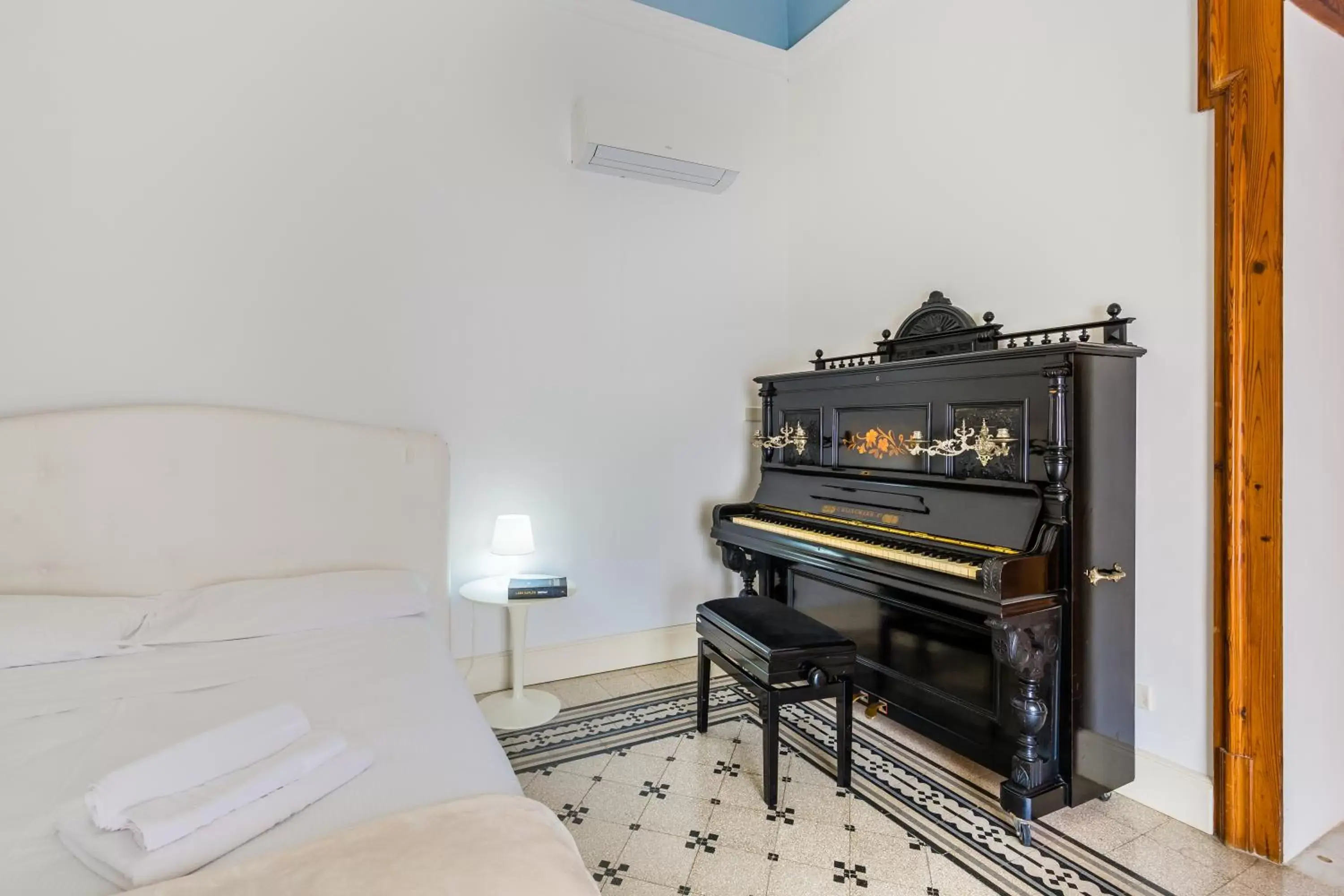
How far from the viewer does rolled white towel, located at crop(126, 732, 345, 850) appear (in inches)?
40.6

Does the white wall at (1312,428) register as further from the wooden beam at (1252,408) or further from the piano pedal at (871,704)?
the piano pedal at (871,704)

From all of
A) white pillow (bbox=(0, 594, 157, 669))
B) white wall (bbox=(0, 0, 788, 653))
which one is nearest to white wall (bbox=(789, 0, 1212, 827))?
white wall (bbox=(0, 0, 788, 653))

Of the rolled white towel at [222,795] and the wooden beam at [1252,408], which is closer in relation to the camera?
the rolled white towel at [222,795]

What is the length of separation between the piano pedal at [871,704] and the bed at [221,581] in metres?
1.54

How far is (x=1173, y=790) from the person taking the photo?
2033 mm

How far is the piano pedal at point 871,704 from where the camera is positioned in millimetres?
2525

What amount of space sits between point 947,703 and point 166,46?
3.72 metres

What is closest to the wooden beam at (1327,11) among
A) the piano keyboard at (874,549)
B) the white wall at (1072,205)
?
the white wall at (1072,205)

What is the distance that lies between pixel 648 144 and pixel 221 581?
2501 millimetres

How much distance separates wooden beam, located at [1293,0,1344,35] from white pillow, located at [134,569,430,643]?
334 cm

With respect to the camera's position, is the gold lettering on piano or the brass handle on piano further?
the gold lettering on piano

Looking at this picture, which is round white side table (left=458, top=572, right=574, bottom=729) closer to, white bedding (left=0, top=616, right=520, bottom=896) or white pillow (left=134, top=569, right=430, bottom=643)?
white pillow (left=134, top=569, right=430, bottom=643)

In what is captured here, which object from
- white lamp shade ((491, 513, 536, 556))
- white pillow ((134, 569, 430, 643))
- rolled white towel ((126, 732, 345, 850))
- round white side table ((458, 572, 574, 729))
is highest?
white lamp shade ((491, 513, 536, 556))

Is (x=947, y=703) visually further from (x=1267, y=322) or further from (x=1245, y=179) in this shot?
(x=1245, y=179)
